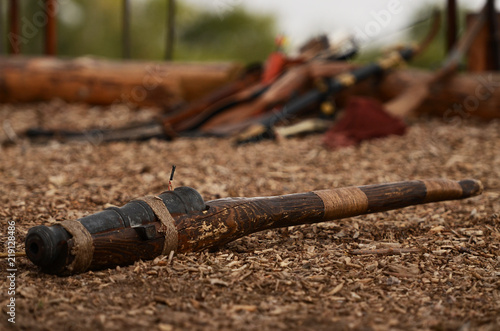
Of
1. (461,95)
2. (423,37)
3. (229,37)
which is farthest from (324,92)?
(229,37)

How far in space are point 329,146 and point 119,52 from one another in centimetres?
1108

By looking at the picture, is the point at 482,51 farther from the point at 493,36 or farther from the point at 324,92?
the point at 324,92

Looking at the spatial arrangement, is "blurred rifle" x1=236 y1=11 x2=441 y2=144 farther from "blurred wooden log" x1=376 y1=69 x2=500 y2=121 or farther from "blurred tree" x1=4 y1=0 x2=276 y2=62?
"blurred tree" x1=4 y1=0 x2=276 y2=62

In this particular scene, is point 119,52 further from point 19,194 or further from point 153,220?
point 153,220

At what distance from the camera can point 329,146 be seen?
17.3 feet

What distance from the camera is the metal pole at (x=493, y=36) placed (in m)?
6.75

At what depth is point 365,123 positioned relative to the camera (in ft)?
18.3

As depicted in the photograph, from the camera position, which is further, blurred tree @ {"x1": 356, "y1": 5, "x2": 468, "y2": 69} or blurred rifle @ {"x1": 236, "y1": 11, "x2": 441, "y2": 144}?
blurred tree @ {"x1": 356, "y1": 5, "x2": 468, "y2": 69}

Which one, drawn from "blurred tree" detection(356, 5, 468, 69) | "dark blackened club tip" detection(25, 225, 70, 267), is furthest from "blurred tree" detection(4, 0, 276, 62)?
"dark blackened club tip" detection(25, 225, 70, 267)

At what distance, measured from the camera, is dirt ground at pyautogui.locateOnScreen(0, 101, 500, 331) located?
76.6 inches

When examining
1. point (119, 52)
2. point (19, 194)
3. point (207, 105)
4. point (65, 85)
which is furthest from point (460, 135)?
point (119, 52)

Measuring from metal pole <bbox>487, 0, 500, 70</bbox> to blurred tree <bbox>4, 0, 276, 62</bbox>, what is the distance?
27.6ft

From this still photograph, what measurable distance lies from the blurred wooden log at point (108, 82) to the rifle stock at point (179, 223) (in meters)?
4.65

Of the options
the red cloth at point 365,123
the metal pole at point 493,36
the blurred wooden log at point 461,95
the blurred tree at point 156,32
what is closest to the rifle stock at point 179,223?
the red cloth at point 365,123
